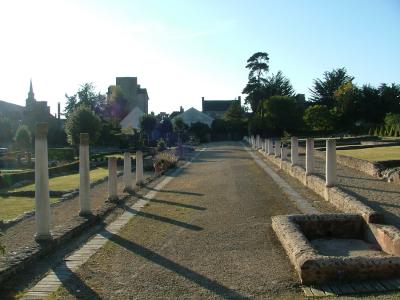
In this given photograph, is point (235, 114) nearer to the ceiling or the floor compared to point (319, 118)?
nearer to the ceiling

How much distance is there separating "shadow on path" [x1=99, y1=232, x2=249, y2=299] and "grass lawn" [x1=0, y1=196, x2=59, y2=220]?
24.8 ft

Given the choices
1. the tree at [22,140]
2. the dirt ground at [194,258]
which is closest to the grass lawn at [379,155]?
the dirt ground at [194,258]

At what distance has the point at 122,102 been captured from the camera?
10381cm

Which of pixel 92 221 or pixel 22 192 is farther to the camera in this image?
pixel 22 192

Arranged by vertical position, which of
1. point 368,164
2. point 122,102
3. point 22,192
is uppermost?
point 122,102

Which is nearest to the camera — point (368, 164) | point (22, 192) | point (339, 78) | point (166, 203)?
point (166, 203)

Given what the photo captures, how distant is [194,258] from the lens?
657 cm

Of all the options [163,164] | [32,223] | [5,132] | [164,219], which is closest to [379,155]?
[163,164]

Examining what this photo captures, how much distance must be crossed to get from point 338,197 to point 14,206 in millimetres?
11411

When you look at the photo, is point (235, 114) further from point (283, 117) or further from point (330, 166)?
point (330, 166)

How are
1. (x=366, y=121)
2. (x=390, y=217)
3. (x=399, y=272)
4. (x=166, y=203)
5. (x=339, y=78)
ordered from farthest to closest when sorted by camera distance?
(x=339, y=78), (x=366, y=121), (x=166, y=203), (x=390, y=217), (x=399, y=272)

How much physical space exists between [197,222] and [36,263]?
3345mm

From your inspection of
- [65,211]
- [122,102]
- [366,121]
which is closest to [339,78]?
[366,121]

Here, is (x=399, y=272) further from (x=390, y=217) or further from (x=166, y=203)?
(x=166, y=203)
